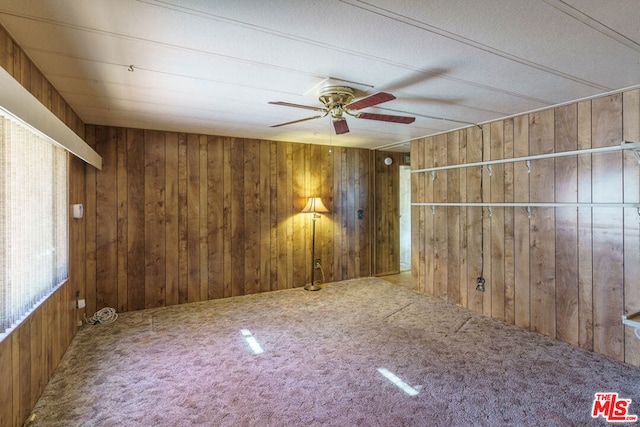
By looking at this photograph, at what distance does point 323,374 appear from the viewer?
240cm

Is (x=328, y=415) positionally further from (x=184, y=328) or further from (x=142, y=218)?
(x=142, y=218)

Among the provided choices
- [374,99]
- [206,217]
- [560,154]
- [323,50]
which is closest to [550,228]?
[560,154]

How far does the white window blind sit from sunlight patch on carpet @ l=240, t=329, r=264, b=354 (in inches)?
64.2

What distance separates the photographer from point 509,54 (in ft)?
6.39

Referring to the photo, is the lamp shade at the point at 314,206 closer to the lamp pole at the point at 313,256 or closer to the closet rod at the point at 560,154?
the lamp pole at the point at 313,256

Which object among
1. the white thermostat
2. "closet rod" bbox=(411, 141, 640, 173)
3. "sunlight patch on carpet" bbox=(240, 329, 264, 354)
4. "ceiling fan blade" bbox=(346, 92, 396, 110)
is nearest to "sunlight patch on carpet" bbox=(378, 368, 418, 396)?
A: "sunlight patch on carpet" bbox=(240, 329, 264, 354)

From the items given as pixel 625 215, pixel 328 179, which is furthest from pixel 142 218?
pixel 625 215

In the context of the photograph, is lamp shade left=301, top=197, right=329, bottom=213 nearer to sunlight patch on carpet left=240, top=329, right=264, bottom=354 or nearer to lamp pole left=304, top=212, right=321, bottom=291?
lamp pole left=304, top=212, right=321, bottom=291

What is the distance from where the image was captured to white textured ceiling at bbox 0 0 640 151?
4.94 feet

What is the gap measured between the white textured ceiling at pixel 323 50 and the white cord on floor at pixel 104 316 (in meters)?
2.25

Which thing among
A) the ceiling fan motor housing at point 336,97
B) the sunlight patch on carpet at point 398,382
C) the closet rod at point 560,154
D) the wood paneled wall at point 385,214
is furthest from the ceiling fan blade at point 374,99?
the wood paneled wall at point 385,214

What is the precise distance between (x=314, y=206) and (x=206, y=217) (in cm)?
156

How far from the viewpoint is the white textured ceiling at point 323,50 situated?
59.2 inches

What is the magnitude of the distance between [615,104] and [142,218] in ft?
16.4
